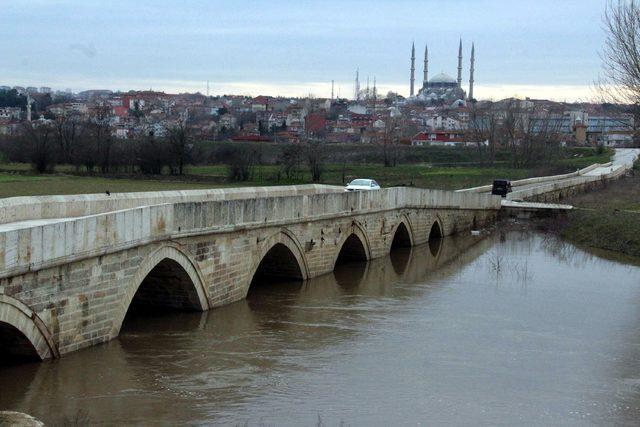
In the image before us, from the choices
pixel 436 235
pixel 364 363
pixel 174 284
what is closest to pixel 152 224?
pixel 174 284

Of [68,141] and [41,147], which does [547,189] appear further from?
[68,141]

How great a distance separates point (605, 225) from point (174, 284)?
17.1 meters

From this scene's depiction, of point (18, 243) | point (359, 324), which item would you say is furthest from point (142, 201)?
point (18, 243)

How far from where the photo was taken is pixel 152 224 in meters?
13.0

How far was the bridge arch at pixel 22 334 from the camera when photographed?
9.98 metres

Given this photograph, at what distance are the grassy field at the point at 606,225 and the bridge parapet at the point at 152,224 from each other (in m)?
7.90

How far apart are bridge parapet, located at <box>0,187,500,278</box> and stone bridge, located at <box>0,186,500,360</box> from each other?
0.06ft

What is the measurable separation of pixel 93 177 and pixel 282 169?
909 cm

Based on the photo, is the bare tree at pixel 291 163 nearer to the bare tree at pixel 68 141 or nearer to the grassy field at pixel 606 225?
the bare tree at pixel 68 141

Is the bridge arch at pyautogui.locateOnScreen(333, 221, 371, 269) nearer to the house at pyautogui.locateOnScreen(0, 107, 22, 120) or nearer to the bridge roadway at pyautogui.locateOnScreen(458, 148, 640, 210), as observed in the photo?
the bridge roadway at pyautogui.locateOnScreen(458, 148, 640, 210)

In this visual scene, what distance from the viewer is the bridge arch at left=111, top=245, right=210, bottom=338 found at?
1395cm

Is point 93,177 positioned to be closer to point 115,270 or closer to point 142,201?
point 142,201

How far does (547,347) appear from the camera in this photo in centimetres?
1390

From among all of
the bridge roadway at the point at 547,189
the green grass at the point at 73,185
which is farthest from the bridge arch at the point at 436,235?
the green grass at the point at 73,185
